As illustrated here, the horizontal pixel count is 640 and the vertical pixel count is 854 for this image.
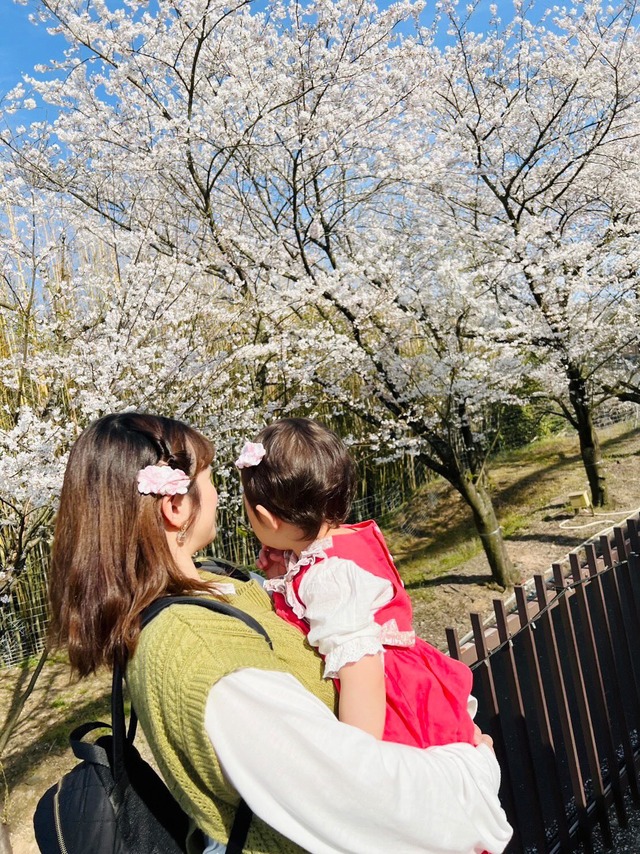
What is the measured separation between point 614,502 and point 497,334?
2935 millimetres

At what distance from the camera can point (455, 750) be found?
3.22ft

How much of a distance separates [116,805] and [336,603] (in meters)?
0.46

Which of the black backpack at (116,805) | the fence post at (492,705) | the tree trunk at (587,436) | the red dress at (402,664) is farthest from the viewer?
the tree trunk at (587,436)

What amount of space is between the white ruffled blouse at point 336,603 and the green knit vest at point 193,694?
17cm

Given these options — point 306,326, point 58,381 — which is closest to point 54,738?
point 58,381

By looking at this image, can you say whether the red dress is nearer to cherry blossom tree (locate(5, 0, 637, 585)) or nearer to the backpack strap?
the backpack strap

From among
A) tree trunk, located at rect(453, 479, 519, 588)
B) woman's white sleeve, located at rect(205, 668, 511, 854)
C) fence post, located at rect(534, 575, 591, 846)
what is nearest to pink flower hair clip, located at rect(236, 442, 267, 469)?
woman's white sleeve, located at rect(205, 668, 511, 854)

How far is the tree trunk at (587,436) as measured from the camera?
6.96 meters

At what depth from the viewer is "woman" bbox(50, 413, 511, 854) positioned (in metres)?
0.79

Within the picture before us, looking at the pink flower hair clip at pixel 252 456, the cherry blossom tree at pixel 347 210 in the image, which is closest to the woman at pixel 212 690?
the pink flower hair clip at pixel 252 456

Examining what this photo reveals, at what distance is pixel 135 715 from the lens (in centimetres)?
98

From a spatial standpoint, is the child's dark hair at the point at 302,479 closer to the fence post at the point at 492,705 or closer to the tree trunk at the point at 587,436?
the fence post at the point at 492,705

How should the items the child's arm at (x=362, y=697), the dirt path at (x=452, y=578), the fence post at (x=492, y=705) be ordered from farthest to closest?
the dirt path at (x=452, y=578), the fence post at (x=492, y=705), the child's arm at (x=362, y=697)

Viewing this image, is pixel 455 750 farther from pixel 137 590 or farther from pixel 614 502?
pixel 614 502
